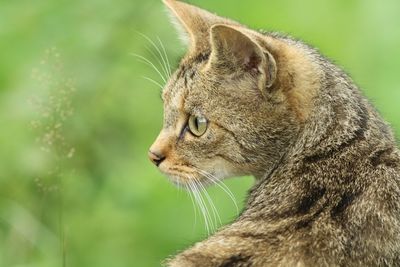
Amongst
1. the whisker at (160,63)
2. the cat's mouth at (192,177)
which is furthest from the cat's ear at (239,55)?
the whisker at (160,63)

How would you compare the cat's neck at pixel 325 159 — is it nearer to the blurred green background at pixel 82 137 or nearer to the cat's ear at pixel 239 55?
the cat's ear at pixel 239 55

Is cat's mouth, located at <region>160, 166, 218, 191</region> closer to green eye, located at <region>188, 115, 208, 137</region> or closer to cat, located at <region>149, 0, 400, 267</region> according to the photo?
cat, located at <region>149, 0, 400, 267</region>

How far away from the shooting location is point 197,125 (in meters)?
6.28

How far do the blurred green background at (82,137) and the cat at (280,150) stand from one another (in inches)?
30.5

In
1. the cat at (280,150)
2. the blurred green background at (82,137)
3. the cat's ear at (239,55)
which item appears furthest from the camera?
the blurred green background at (82,137)

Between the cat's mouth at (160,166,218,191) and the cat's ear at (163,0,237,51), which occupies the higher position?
the cat's ear at (163,0,237,51)

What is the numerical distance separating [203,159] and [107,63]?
151 cm

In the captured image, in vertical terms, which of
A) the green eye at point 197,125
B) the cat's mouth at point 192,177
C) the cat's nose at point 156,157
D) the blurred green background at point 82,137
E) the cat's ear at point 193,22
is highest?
the blurred green background at point 82,137

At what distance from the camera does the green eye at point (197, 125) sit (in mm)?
6242

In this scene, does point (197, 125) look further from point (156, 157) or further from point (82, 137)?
point (82, 137)

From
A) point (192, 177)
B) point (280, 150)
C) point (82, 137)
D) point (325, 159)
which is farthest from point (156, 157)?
point (82, 137)

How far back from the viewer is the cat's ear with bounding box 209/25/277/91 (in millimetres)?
5969

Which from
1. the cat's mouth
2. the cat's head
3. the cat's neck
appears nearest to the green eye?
the cat's head

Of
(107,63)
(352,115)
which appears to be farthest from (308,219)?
(107,63)
